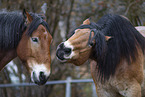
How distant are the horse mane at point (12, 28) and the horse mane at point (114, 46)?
91 centimetres

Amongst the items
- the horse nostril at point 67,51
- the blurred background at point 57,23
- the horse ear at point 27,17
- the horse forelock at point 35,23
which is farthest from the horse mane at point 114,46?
the blurred background at point 57,23

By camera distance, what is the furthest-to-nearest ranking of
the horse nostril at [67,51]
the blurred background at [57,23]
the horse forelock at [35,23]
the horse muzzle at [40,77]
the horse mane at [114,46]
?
the blurred background at [57,23], the horse forelock at [35,23], the horse muzzle at [40,77], the horse mane at [114,46], the horse nostril at [67,51]

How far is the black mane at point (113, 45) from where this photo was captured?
8.53 feet

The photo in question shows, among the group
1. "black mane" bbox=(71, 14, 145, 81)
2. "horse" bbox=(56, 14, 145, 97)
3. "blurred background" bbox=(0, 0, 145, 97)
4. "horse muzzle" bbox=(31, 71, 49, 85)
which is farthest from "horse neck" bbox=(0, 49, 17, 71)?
"blurred background" bbox=(0, 0, 145, 97)

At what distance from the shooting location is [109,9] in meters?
5.80

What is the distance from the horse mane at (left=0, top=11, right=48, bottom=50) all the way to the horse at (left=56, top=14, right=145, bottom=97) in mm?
628

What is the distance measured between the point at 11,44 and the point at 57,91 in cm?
545

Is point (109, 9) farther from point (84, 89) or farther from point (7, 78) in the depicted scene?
point (7, 78)

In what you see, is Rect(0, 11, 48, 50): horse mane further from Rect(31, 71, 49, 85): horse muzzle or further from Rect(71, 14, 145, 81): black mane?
Rect(71, 14, 145, 81): black mane

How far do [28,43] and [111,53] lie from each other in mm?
1200

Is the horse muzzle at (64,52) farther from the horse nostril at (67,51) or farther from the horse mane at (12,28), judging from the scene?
the horse mane at (12,28)

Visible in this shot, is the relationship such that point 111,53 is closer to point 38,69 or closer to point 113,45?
point 113,45

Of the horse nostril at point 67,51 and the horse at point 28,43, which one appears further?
the horse at point 28,43

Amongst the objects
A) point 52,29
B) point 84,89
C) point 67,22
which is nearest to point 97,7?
point 67,22
